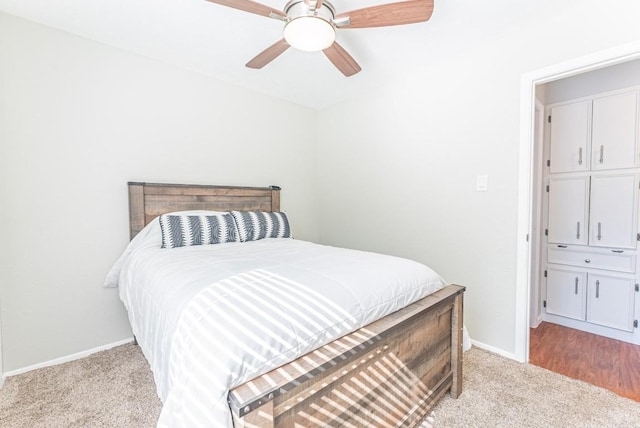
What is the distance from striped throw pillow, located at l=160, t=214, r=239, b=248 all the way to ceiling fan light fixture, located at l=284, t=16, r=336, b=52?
145cm

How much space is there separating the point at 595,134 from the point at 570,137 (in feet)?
0.57

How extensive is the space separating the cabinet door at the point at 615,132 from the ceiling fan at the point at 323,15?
2154 mm

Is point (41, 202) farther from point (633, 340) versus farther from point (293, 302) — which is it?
point (633, 340)

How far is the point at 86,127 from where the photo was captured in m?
2.19

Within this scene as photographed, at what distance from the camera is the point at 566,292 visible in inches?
109

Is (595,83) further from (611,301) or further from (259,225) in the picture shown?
(259,225)

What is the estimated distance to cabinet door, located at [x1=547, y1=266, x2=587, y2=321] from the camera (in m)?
2.67

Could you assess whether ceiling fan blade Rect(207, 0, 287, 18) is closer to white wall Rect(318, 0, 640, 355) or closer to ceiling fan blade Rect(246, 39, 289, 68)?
ceiling fan blade Rect(246, 39, 289, 68)

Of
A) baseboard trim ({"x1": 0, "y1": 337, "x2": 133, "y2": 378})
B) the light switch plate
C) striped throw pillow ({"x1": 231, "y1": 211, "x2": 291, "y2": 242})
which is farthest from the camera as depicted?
striped throw pillow ({"x1": 231, "y1": 211, "x2": 291, "y2": 242})

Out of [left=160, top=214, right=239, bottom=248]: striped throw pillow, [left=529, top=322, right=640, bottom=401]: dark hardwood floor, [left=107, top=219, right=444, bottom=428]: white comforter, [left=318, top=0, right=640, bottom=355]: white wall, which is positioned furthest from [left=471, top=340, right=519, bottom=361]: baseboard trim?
[left=160, top=214, right=239, bottom=248]: striped throw pillow

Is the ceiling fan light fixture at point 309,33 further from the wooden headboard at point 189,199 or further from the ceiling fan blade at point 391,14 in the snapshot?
the wooden headboard at point 189,199

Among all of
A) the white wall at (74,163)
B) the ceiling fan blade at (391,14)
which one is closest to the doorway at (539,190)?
the ceiling fan blade at (391,14)

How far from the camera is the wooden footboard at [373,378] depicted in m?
0.86

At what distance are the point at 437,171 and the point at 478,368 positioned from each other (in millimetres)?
1547
